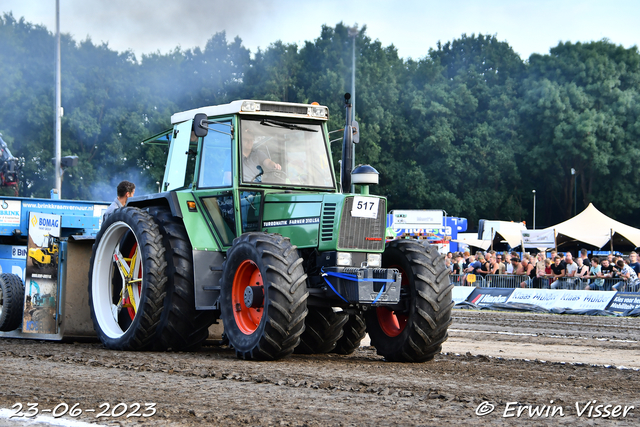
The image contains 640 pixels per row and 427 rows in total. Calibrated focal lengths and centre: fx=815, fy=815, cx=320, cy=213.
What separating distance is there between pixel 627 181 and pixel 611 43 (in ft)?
35.0

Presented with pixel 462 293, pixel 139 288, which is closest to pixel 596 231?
pixel 462 293

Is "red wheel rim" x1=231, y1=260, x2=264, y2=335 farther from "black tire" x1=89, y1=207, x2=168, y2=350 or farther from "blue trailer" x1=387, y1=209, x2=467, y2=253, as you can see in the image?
"blue trailer" x1=387, y1=209, x2=467, y2=253

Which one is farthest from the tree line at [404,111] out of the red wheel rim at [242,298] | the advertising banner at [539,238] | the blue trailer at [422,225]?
the red wheel rim at [242,298]

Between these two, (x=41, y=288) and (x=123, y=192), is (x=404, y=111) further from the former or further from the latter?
(x=41, y=288)

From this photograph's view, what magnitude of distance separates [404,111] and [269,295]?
175 feet

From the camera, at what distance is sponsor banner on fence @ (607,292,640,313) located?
19.5 metres

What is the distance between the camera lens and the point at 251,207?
353 inches

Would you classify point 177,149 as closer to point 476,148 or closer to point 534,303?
point 534,303

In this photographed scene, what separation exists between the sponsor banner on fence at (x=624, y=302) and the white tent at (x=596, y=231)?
29.7 feet

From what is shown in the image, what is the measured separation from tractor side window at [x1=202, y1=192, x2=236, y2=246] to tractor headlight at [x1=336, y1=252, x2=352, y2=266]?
1.44m

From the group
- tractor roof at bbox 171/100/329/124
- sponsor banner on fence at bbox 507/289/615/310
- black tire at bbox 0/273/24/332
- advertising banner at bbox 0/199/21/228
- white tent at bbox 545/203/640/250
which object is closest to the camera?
tractor roof at bbox 171/100/329/124

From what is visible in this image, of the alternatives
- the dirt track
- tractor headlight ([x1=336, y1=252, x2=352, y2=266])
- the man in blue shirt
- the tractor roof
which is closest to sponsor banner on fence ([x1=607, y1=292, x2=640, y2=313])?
the dirt track

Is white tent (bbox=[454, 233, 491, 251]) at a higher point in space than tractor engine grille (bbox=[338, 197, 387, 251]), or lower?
lower

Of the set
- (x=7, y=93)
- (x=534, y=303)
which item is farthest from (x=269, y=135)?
(x=7, y=93)
